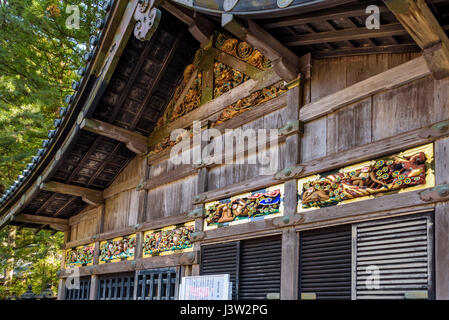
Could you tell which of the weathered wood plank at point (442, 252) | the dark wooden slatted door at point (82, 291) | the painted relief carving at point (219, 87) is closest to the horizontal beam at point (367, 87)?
the painted relief carving at point (219, 87)

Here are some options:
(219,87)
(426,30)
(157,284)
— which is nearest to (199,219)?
(157,284)

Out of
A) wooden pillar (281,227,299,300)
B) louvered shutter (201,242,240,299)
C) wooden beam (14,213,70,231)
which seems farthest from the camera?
wooden beam (14,213,70,231)

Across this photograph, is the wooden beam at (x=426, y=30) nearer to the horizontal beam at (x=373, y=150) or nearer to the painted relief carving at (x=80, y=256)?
the horizontal beam at (x=373, y=150)

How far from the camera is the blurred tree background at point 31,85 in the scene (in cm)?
1382

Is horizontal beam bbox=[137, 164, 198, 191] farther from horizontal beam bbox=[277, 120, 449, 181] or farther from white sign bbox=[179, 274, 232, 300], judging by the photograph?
horizontal beam bbox=[277, 120, 449, 181]

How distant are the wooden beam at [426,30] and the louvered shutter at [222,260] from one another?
11.6ft

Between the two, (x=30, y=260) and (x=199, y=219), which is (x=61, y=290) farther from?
(x=199, y=219)

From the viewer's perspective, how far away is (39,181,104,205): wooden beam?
9.99 meters

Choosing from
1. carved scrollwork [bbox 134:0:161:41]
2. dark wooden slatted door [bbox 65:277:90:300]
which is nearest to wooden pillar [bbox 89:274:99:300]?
dark wooden slatted door [bbox 65:277:90:300]

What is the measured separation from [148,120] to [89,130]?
46.5 inches

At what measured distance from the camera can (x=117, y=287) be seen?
9.38 metres

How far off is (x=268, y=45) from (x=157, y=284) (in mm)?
4637

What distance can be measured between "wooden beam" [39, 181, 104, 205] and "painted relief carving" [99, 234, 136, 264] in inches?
38.8
